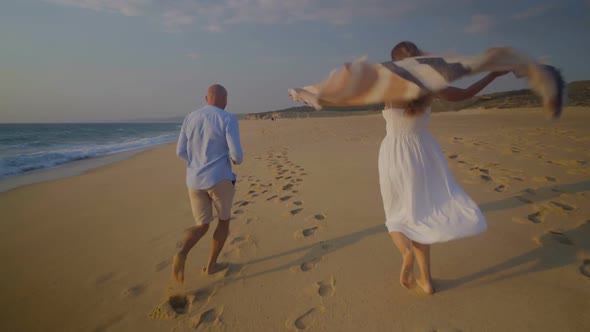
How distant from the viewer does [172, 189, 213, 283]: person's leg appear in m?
2.56

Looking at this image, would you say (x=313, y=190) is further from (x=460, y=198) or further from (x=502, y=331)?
(x=502, y=331)

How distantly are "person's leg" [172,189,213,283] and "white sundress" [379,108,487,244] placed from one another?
5.43 feet

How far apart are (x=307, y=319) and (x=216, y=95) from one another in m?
2.11

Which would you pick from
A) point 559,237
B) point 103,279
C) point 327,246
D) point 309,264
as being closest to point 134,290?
point 103,279

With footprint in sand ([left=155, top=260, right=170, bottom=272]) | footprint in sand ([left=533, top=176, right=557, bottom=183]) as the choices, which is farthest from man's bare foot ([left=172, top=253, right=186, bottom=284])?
footprint in sand ([left=533, top=176, right=557, bottom=183])

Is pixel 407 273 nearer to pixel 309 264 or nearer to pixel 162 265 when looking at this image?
pixel 309 264

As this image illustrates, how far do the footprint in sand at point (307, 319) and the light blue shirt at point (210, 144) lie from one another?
1366 millimetres

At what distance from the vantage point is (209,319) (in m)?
2.17

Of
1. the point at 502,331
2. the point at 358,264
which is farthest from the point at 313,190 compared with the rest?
the point at 502,331

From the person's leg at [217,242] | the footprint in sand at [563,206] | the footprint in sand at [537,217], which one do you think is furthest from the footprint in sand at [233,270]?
the footprint in sand at [563,206]

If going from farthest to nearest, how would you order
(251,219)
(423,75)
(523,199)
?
(251,219) → (523,199) → (423,75)

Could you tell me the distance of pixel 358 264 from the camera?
2.69 m

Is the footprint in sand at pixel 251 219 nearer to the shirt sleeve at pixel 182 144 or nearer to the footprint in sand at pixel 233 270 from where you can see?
the footprint in sand at pixel 233 270

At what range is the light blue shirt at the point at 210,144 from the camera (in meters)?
2.53
